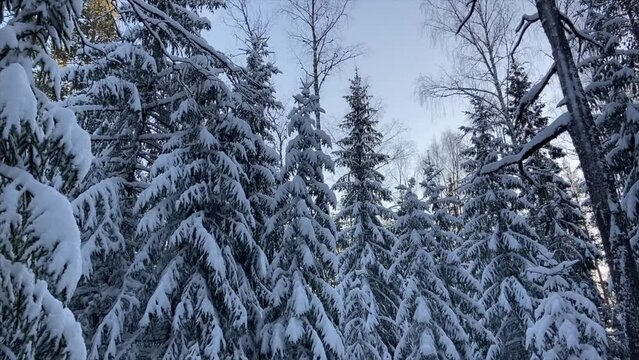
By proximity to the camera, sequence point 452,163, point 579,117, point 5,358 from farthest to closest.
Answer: point 452,163, point 579,117, point 5,358

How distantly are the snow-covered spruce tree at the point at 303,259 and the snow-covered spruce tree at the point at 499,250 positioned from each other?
6430 mm

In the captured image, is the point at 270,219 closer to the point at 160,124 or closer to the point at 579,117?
the point at 160,124

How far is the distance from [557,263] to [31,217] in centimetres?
834

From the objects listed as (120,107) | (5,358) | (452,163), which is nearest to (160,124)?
(120,107)

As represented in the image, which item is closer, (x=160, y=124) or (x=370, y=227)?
(x=160, y=124)

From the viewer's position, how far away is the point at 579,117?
177 inches

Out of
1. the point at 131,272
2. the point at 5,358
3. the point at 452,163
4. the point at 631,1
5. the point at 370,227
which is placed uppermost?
the point at 452,163

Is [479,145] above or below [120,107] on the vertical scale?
above

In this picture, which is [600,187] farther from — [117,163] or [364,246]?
[364,246]

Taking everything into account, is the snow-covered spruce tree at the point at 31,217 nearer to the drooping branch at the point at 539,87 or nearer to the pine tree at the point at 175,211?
the pine tree at the point at 175,211

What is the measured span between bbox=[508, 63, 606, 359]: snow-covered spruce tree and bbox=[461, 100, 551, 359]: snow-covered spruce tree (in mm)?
595

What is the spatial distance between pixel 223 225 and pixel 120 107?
10.5 ft

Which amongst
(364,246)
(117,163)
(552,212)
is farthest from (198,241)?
(552,212)

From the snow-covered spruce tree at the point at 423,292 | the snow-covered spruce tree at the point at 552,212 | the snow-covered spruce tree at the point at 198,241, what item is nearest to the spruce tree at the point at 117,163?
the snow-covered spruce tree at the point at 198,241
